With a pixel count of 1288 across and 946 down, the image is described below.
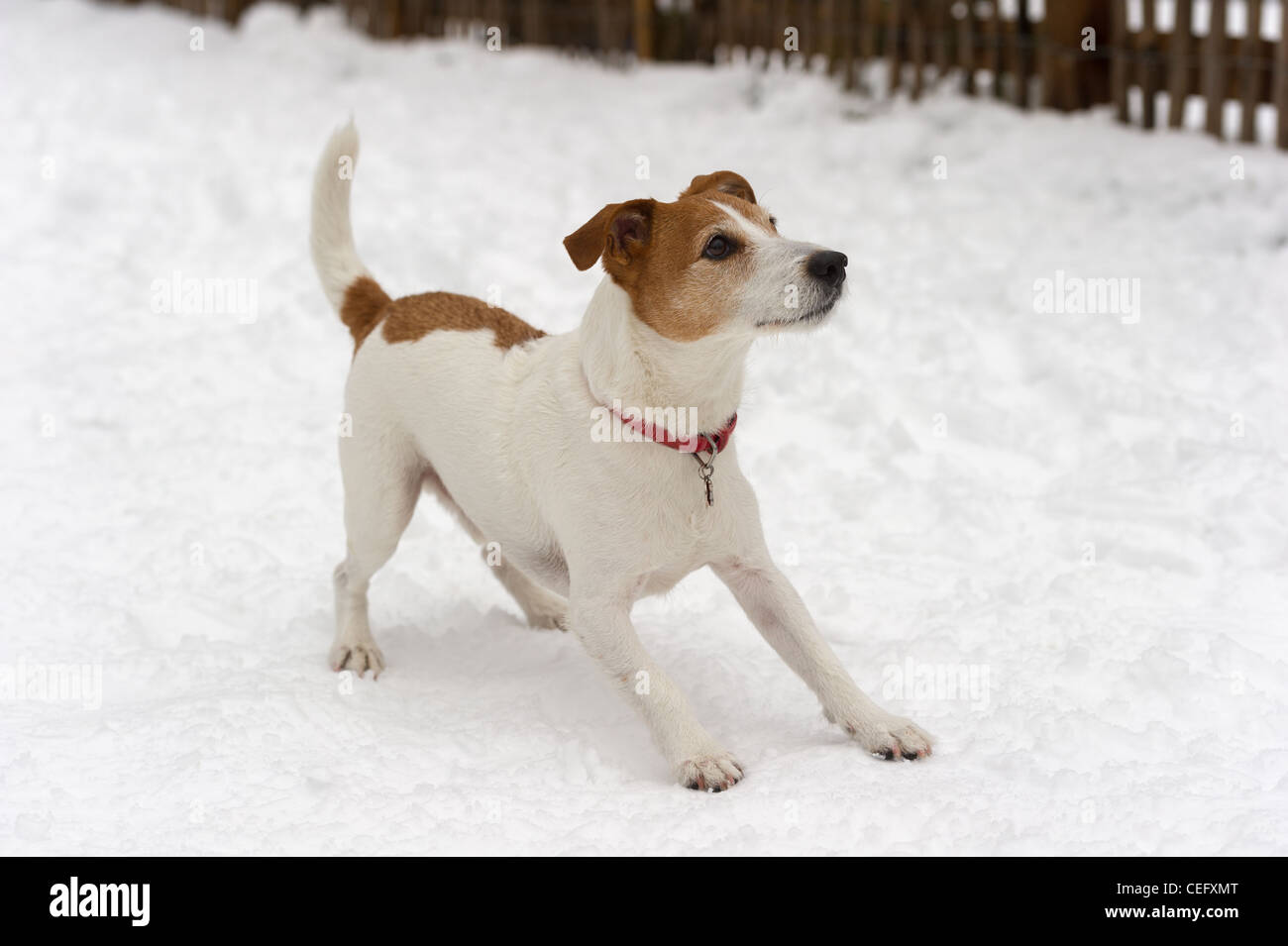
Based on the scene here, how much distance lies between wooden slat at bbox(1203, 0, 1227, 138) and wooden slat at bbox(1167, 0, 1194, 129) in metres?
0.10

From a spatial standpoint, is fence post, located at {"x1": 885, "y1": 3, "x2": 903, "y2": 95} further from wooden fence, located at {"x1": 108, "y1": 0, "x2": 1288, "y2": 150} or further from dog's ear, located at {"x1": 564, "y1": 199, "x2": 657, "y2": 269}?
dog's ear, located at {"x1": 564, "y1": 199, "x2": 657, "y2": 269}

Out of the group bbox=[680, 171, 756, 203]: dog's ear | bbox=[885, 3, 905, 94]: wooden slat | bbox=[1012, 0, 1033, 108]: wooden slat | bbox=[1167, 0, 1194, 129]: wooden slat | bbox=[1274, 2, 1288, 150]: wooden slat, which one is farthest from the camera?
bbox=[885, 3, 905, 94]: wooden slat

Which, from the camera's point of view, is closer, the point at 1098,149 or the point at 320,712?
the point at 320,712

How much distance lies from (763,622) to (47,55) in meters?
9.12

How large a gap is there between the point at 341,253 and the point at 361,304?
0.19 metres

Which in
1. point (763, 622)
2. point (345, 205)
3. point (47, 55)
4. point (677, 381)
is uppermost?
point (47, 55)

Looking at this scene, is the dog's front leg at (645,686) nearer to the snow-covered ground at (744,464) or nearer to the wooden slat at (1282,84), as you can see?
the snow-covered ground at (744,464)

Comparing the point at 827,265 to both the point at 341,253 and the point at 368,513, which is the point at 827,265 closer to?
the point at 368,513

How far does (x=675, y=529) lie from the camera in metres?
3.60

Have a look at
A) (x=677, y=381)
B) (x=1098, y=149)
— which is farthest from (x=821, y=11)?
(x=677, y=381)

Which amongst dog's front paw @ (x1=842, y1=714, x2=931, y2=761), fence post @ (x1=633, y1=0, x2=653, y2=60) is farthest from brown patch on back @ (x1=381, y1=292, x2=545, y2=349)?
fence post @ (x1=633, y1=0, x2=653, y2=60)

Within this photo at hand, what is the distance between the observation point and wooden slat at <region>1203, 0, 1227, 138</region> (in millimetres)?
7105

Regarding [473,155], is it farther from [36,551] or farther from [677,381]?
[677,381]

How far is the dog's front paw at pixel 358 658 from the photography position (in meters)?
4.40
